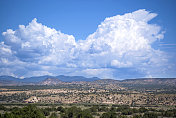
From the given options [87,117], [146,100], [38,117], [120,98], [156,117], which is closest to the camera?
[38,117]

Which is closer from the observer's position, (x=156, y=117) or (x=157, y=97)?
(x=156, y=117)

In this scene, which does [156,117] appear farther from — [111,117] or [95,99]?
[95,99]

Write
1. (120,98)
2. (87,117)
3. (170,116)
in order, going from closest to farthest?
1. (87,117)
2. (170,116)
3. (120,98)

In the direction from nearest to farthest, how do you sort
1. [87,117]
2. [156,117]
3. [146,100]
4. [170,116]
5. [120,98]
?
[87,117] < [156,117] < [170,116] < [146,100] < [120,98]

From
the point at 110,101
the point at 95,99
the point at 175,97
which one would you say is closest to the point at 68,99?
the point at 95,99

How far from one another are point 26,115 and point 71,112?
19.3 meters

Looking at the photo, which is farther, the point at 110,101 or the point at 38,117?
the point at 110,101

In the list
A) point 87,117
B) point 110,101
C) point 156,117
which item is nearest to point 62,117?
point 87,117

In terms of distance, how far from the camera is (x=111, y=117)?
64.8 m

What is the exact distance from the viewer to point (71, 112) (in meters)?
70.9

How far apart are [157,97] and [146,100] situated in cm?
1066

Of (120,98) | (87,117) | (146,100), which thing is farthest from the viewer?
(120,98)

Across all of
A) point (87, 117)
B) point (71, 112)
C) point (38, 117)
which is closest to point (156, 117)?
point (87, 117)

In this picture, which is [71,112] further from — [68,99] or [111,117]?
[68,99]
